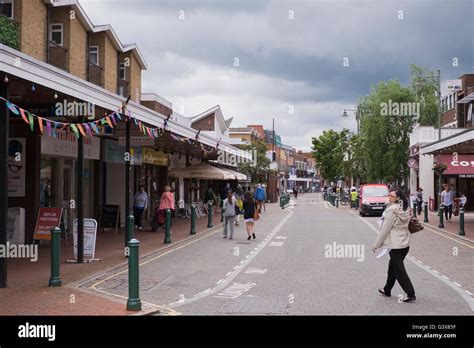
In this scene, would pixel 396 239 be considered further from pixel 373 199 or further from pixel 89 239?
pixel 373 199

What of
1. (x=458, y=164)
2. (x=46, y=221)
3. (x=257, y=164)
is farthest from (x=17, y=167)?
(x=257, y=164)

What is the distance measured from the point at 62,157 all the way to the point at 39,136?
205 centimetres

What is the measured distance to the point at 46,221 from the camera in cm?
1391

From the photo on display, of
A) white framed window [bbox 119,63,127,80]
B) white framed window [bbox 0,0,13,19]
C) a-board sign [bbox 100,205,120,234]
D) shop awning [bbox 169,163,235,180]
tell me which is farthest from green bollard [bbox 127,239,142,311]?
white framed window [bbox 119,63,127,80]

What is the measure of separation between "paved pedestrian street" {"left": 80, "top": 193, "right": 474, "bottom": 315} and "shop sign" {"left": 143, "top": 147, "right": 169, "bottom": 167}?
771 cm

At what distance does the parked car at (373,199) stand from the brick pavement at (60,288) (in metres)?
18.2

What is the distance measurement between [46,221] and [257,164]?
38.5 metres

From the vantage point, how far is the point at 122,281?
10.7 meters

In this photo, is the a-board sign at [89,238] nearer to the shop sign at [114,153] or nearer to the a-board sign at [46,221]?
the a-board sign at [46,221]

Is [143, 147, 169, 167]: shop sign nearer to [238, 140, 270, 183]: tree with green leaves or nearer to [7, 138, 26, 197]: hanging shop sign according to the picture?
[7, 138, 26, 197]: hanging shop sign

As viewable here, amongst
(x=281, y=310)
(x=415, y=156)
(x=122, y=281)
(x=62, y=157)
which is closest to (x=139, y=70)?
(x=62, y=157)

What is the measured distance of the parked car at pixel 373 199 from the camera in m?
31.8
